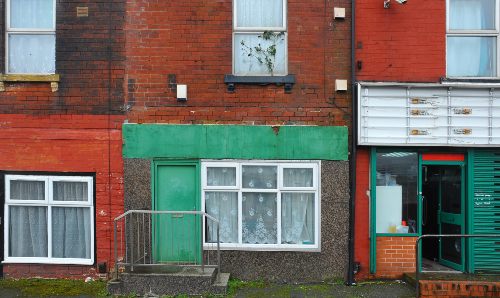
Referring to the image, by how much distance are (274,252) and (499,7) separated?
5.78 metres

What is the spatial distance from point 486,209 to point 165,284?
18.2 feet

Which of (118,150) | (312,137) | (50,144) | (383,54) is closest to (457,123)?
(383,54)

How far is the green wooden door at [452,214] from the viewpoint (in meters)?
8.58

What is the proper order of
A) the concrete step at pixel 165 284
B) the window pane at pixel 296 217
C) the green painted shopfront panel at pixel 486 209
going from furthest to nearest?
the window pane at pixel 296 217 < the green painted shopfront panel at pixel 486 209 < the concrete step at pixel 165 284

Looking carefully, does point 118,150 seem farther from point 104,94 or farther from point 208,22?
point 208,22

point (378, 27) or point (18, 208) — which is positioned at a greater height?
point (378, 27)

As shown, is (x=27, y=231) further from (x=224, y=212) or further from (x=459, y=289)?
(x=459, y=289)

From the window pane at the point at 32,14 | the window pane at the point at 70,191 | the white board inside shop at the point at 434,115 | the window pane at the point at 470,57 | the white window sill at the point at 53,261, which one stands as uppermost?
Answer: the window pane at the point at 32,14

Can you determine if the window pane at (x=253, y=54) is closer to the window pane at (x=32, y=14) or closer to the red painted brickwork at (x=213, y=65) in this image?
the red painted brickwork at (x=213, y=65)

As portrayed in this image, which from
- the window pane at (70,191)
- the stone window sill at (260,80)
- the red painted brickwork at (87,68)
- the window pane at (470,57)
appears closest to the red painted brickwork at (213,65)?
the stone window sill at (260,80)

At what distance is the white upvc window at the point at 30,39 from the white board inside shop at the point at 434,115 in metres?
5.56

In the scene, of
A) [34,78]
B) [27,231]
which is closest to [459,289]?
[27,231]

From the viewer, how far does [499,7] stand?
337 inches

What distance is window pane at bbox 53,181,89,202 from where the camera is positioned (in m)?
8.57
